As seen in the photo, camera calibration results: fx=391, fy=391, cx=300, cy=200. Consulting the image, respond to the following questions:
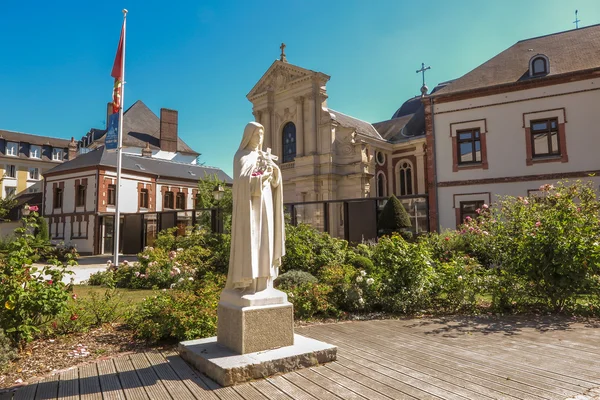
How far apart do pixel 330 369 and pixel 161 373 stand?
1891mm

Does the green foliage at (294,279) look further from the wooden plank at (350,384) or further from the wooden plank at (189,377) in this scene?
the wooden plank at (350,384)

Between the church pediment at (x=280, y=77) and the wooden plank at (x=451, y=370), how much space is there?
30.7 metres

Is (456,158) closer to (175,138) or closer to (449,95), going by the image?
(449,95)

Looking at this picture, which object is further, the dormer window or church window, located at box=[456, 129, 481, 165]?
church window, located at box=[456, 129, 481, 165]

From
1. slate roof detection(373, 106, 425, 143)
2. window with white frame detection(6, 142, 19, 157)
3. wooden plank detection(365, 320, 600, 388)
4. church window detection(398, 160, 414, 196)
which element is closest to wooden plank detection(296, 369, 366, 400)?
wooden plank detection(365, 320, 600, 388)

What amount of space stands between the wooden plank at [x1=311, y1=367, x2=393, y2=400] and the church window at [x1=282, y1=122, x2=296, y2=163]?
31.6m

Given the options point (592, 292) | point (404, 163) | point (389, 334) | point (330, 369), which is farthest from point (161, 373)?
point (404, 163)

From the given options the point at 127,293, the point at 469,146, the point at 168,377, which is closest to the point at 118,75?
the point at 127,293

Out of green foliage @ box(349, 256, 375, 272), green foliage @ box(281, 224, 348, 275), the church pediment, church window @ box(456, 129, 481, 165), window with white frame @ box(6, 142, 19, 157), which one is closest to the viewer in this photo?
green foliage @ box(349, 256, 375, 272)

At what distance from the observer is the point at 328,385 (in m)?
3.93

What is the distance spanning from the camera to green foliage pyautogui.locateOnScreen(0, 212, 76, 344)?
500cm

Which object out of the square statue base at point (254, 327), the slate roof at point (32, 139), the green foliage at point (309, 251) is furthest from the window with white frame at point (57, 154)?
the square statue base at point (254, 327)

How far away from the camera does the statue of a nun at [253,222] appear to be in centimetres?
454

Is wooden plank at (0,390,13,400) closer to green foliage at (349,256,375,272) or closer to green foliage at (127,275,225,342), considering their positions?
green foliage at (127,275,225,342)
